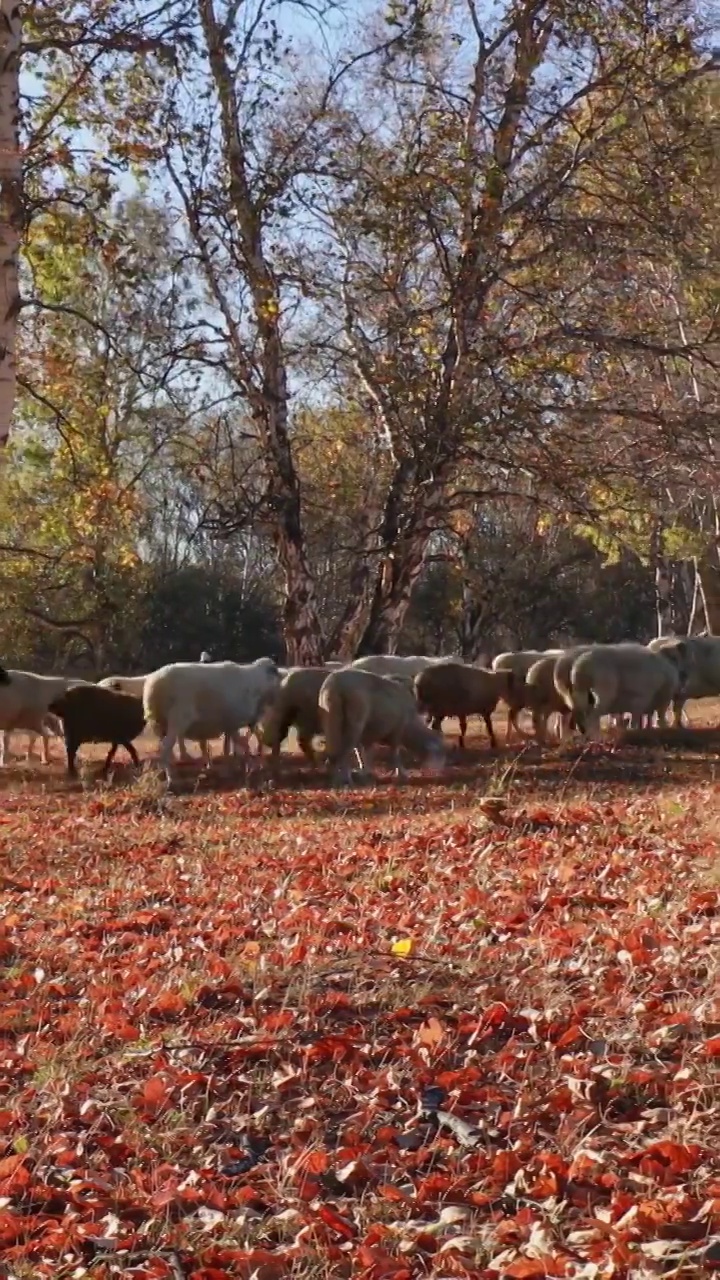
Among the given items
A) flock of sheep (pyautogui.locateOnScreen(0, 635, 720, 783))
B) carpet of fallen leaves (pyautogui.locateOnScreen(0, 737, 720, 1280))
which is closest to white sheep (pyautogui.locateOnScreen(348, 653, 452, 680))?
flock of sheep (pyautogui.locateOnScreen(0, 635, 720, 783))

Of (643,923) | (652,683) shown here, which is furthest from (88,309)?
(643,923)

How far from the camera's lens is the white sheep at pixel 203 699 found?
2078 centimetres

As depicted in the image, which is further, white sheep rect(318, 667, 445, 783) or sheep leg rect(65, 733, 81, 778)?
sheep leg rect(65, 733, 81, 778)

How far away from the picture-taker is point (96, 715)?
22.2m

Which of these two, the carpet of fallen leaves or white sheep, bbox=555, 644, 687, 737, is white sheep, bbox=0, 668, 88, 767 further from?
the carpet of fallen leaves

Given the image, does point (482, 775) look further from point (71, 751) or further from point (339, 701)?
point (71, 751)

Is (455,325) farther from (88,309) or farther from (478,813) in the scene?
(88,309)

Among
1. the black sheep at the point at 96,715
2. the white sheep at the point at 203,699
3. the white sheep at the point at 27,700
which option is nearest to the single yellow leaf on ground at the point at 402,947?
the white sheep at the point at 203,699

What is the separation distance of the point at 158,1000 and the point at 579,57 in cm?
1784

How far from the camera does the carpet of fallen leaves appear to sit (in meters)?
4.78

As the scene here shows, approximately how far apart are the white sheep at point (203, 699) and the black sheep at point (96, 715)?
2.68ft

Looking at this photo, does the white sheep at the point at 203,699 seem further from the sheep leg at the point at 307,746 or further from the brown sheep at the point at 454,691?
the brown sheep at the point at 454,691

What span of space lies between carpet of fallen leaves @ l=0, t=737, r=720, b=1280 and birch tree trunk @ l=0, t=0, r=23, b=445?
13.0ft

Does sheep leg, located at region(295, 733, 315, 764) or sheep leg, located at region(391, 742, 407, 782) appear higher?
sheep leg, located at region(295, 733, 315, 764)
